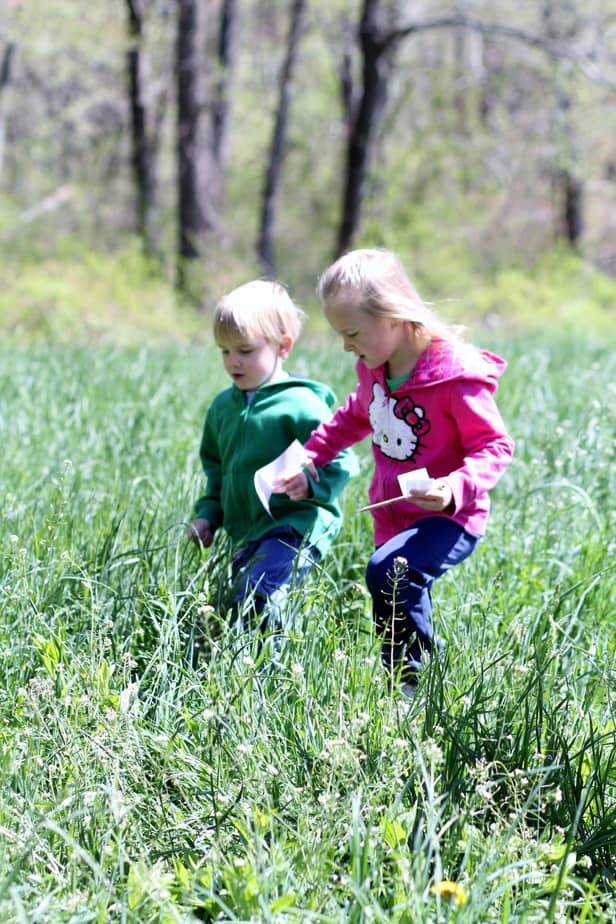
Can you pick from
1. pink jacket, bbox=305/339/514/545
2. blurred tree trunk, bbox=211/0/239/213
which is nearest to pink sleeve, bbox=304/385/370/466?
pink jacket, bbox=305/339/514/545

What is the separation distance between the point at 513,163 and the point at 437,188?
147 inches

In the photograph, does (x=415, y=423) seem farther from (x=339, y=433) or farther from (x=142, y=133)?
(x=142, y=133)

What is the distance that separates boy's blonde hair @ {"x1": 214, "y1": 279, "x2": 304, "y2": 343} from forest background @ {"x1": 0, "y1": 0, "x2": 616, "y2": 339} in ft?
16.7

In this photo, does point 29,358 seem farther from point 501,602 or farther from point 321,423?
point 501,602

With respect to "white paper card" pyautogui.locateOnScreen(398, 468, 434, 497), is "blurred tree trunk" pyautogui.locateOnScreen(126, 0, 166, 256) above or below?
above

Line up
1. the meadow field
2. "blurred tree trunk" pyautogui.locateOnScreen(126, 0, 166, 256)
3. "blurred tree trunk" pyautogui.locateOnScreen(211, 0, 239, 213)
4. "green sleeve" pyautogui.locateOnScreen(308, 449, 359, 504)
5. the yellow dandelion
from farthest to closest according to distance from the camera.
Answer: "blurred tree trunk" pyautogui.locateOnScreen(211, 0, 239, 213) → "blurred tree trunk" pyautogui.locateOnScreen(126, 0, 166, 256) → "green sleeve" pyautogui.locateOnScreen(308, 449, 359, 504) → the meadow field → the yellow dandelion

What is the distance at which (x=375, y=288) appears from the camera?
103 inches

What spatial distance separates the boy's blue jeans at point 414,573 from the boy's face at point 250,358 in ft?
2.17

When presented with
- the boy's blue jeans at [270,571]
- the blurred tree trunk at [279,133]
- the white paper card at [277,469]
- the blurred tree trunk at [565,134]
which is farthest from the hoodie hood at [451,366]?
the blurred tree trunk at [279,133]

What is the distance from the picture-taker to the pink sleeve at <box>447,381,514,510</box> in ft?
8.23

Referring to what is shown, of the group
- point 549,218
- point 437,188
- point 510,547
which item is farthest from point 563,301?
point 510,547

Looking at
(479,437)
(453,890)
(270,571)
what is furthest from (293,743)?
(479,437)

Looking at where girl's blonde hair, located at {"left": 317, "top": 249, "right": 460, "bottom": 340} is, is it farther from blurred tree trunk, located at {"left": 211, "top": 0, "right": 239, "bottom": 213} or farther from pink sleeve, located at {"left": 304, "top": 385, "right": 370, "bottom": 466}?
blurred tree trunk, located at {"left": 211, "top": 0, "right": 239, "bottom": 213}

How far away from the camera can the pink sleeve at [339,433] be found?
115 inches
